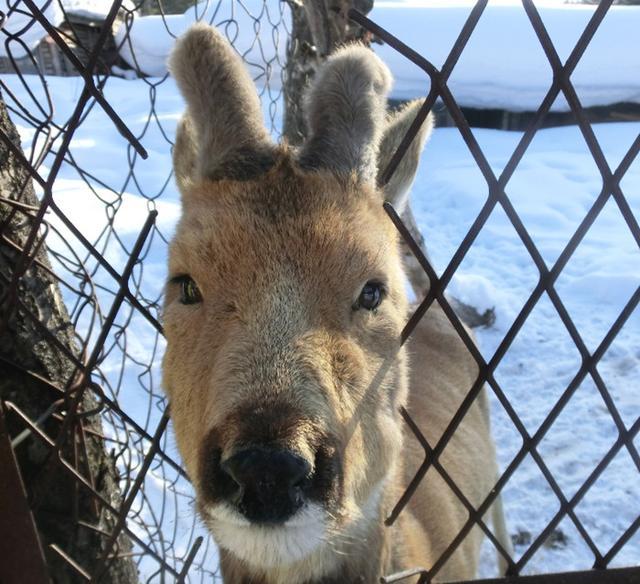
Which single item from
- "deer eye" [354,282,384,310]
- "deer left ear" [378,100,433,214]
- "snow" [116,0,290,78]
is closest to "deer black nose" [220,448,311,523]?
"deer eye" [354,282,384,310]

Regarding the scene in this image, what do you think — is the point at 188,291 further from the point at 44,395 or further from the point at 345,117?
the point at 44,395

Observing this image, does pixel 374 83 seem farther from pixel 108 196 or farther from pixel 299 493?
pixel 108 196

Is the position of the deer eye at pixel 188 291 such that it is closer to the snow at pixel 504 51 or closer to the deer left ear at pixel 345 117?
A: the deer left ear at pixel 345 117

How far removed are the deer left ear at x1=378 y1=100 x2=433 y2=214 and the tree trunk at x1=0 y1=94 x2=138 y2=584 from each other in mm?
1324

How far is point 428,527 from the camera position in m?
3.23

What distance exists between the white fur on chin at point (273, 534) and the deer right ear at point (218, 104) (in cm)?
116

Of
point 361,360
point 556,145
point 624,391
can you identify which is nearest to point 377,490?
point 361,360

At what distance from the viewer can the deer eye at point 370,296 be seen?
6.97ft

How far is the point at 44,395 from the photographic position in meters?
2.68

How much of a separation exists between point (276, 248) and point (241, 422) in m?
0.62

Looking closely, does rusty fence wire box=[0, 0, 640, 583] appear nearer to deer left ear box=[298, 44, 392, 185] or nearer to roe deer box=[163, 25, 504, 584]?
roe deer box=[163, 25, 504, 584]

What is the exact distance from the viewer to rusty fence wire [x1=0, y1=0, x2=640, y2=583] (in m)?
1.84

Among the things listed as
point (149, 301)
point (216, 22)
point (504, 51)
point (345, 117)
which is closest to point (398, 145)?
point (345, 117)

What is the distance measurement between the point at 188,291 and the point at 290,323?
47 centimetres
